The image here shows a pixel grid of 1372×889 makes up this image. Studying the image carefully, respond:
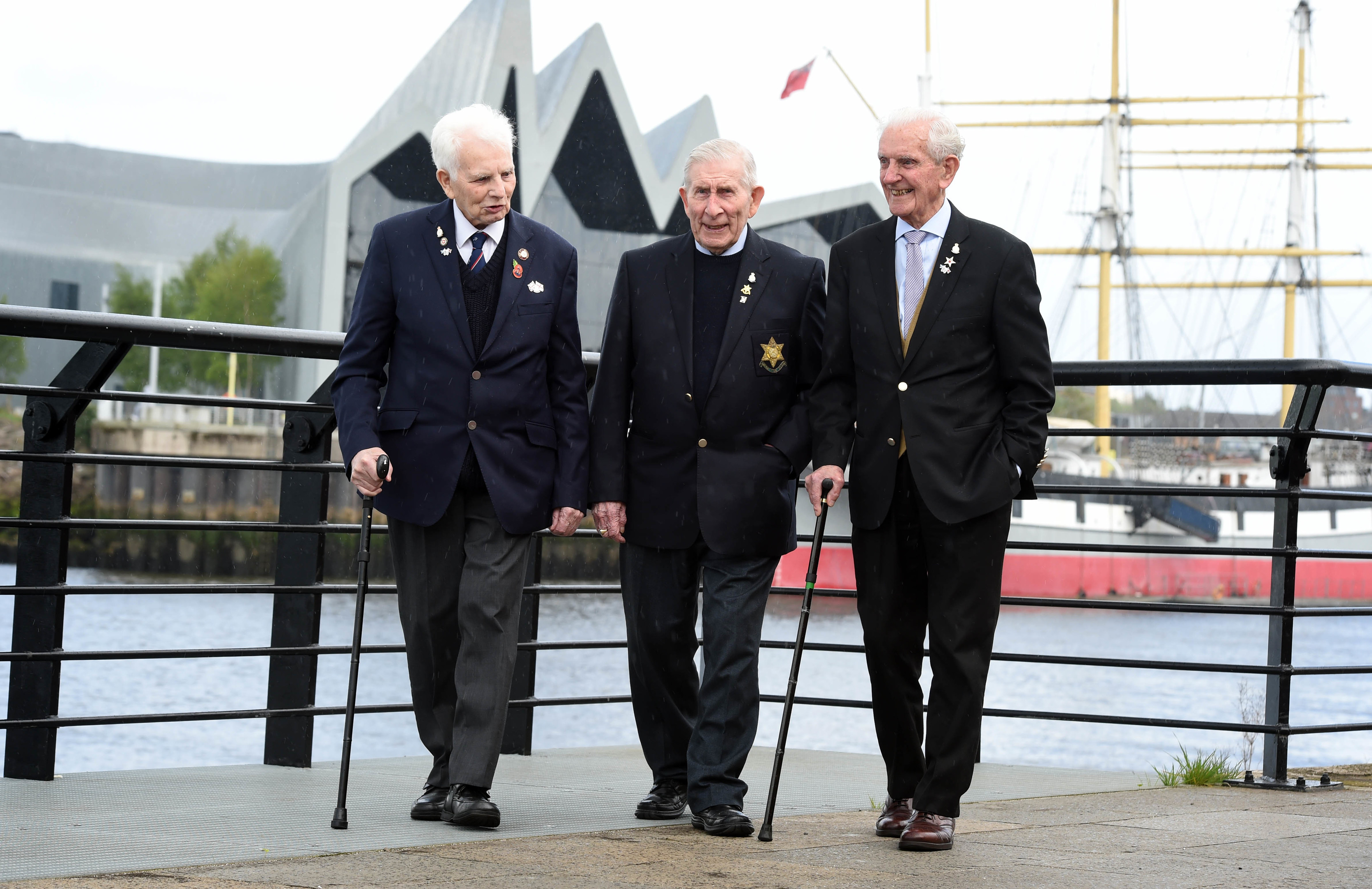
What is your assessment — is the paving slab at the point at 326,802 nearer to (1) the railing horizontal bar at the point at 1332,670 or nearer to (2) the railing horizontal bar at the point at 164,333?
(1) the railing horizontal bar at the point at 1332,670

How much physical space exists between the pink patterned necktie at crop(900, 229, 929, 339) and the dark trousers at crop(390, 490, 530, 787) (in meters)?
1.02

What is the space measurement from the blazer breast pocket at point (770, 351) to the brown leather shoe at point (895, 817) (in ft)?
3.40

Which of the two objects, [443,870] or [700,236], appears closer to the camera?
[443,870]

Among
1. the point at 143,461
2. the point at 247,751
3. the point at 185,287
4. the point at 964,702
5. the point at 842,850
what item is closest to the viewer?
the point at 842,850

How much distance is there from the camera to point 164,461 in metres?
3.83

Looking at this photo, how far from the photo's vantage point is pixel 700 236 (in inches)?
139

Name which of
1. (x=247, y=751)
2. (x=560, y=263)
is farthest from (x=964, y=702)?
(x=247, y=751)

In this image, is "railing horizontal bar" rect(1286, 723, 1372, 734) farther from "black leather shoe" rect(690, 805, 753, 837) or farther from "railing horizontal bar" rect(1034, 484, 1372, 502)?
"black leather shoe" rect(690, 805, 753, 837)

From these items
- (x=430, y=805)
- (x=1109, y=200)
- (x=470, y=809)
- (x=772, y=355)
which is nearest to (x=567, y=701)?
(x=430, y=805)

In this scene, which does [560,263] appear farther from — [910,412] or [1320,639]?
[1320,639]

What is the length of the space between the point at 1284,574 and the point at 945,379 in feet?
5.67

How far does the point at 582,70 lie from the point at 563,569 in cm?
1507

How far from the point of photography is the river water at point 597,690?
21328mm

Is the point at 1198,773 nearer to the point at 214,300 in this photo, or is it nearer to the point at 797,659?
the point at 797,659
